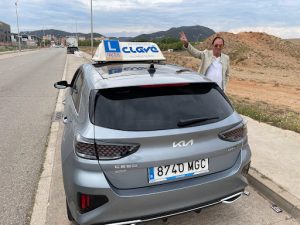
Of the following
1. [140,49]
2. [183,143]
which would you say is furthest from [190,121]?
[140,49]

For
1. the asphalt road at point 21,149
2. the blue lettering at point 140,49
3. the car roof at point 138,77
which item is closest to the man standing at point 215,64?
the blue lettering at point 140,49

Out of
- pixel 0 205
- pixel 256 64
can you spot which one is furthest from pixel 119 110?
pixel 256 64

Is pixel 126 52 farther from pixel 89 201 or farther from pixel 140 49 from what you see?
pixel 89 201

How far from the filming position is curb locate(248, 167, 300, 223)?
11.8 ft

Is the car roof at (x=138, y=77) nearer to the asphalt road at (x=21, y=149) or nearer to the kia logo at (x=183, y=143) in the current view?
the kia logo at (x=183, y=143)

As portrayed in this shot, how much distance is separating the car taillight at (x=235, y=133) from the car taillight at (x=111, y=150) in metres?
0.89

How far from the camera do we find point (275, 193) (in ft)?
12.7

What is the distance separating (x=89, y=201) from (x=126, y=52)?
133 inches

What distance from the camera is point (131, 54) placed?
18.3 feet

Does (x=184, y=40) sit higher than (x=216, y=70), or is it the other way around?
(x=184, y=40)

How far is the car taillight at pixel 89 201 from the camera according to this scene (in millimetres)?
2613

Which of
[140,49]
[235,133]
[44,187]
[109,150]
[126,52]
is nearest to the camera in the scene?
[109,150]

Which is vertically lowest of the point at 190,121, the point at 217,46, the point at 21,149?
the point at 21,149

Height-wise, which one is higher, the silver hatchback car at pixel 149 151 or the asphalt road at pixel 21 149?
the silver hatchback car at pixel 149 151
